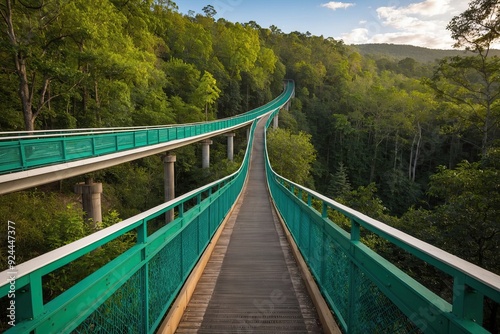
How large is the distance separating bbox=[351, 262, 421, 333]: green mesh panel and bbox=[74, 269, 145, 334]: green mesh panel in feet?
6.77

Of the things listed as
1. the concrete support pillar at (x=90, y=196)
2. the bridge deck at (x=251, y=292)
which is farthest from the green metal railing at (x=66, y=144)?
the bridge deck at (x=251, y=292)

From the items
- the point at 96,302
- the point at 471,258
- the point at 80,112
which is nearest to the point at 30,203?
the point at 80,112

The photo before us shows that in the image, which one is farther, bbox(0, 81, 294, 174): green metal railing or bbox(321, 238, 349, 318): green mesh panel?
bbox(0, 81, 294, 174): green metal railing

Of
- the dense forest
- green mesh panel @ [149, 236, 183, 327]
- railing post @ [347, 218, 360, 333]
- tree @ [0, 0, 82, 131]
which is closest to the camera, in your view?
railing post @ [347, 218, 360, 333]

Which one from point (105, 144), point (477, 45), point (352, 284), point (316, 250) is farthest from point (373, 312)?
point (477, 45)

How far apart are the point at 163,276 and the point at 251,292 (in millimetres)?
1620

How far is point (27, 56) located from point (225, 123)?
1962 centimetres

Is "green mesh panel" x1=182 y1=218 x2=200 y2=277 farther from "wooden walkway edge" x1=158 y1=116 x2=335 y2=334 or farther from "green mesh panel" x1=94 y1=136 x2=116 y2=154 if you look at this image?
"green mesh panel" x1=94 y1=136 x2=116 y2=154

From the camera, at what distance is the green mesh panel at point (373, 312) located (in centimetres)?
215

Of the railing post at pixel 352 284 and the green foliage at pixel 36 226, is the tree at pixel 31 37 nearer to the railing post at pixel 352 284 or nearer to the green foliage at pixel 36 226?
the green foliage at pixel 36 226

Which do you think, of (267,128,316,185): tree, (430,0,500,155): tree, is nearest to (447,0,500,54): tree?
(430,0,500,155): tree

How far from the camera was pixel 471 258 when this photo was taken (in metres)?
8.67

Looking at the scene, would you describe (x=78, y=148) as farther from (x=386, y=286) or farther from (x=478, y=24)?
(x=478, y=24)

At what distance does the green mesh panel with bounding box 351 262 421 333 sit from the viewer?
215 cm
